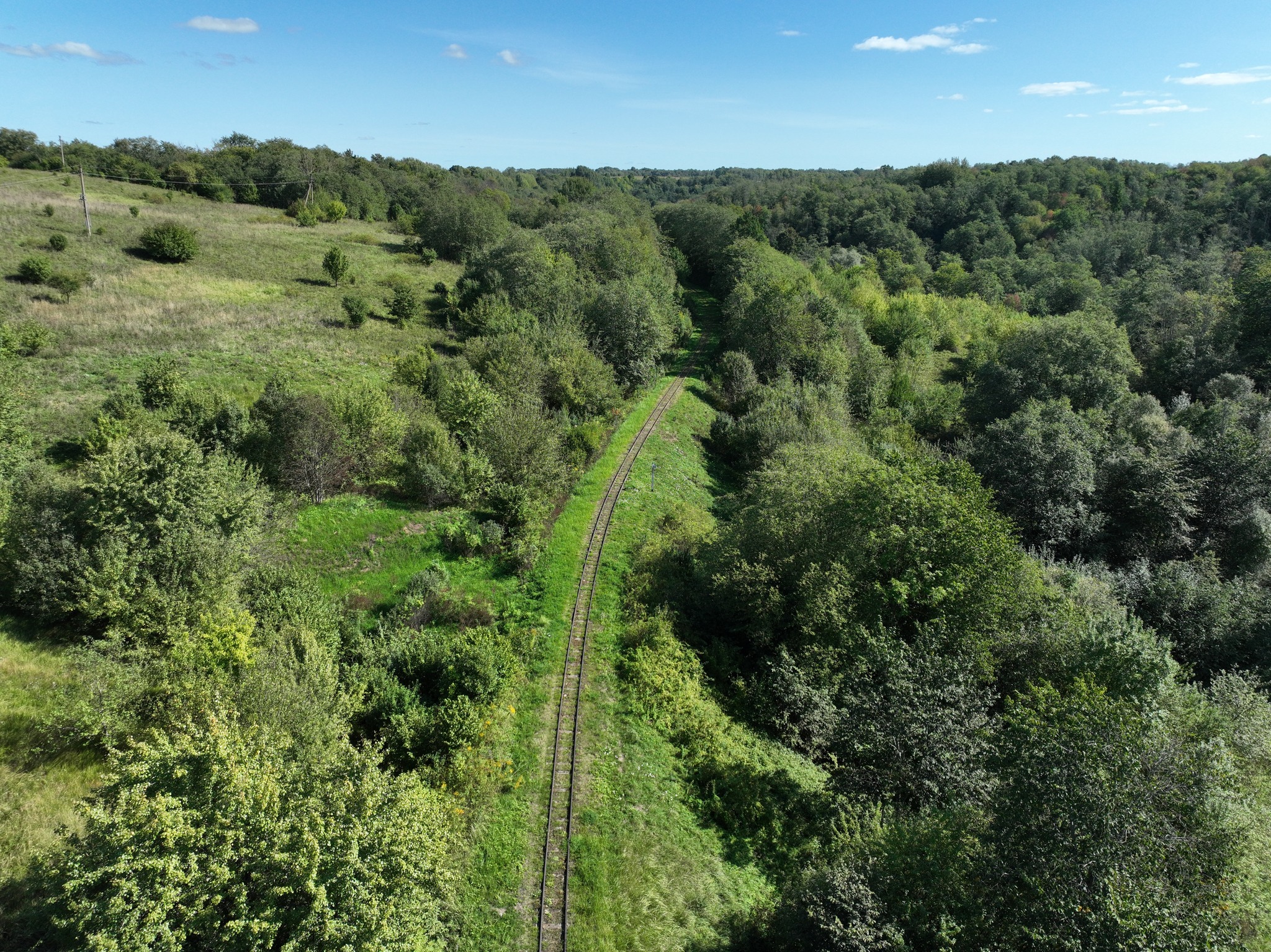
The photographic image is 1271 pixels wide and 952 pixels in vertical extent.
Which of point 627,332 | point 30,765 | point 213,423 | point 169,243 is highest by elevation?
point 169,243

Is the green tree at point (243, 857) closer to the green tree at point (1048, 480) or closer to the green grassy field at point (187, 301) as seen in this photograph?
the green grassy field at point (187, 301)

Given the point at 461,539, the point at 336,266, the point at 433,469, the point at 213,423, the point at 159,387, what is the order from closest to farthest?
the point at 461,539, the point at 213,423, the point at 433,469, the point at 159,387, the point at 336,266

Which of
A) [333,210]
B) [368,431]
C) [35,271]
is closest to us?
[368,431]

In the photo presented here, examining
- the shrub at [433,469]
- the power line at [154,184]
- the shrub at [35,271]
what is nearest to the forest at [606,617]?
the shrub at [433,469]

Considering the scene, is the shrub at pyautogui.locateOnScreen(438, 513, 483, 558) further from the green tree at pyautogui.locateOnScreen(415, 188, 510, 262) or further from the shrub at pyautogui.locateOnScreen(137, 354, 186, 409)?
the green tree at pyautogui.locateOnScreen(415, 188, 510, 262)

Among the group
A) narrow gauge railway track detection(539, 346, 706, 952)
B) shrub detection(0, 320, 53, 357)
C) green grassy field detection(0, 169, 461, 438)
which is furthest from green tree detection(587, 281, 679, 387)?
shrub detection(0, 320, 53, 357)

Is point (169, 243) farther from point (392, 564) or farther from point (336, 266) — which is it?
point (392, 564)

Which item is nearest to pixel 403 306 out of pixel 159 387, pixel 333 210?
pixel 159 387
